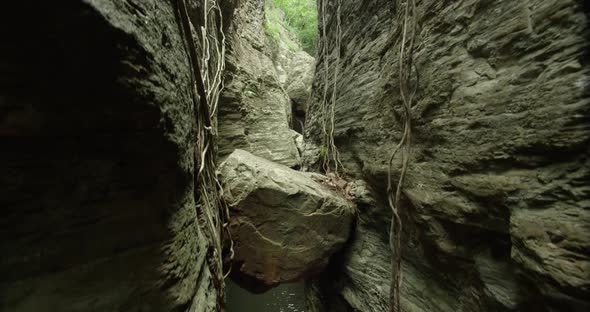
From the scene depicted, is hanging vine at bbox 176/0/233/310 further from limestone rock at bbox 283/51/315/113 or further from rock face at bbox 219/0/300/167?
limestone rock at bbox 283/51/315/113

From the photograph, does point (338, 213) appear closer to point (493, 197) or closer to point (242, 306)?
point (493, 197)

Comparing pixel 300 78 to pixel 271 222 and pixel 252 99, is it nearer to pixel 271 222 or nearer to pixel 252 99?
pixel 252 99

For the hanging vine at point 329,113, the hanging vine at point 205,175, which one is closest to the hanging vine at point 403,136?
the hanging vine at point 329,113

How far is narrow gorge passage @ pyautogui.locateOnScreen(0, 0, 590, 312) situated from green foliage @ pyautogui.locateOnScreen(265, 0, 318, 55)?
9.67 m

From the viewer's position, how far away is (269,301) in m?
5.54

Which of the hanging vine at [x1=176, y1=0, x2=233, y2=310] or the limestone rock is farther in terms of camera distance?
the limestone rock

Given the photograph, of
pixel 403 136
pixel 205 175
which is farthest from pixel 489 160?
pixel 205 175

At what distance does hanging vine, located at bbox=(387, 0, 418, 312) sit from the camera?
171 centimetres

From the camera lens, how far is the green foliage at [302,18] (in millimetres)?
10516

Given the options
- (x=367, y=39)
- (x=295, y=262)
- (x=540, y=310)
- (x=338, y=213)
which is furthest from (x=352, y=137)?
(x=540, y=310)

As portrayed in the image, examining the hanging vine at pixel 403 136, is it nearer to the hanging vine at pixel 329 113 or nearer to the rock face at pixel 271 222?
the rock face at pixel 271 222

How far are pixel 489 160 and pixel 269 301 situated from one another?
584 cm

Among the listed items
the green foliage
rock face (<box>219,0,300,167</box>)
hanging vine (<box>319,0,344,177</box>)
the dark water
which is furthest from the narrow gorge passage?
the green foliage

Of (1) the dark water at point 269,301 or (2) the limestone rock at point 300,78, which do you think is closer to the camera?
(1) the dark water at point 269,301
